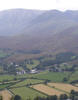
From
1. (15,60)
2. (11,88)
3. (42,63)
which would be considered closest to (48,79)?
(11,88)

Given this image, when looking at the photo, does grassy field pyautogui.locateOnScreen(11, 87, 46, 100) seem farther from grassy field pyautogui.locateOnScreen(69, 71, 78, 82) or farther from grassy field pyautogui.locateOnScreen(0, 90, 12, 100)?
grassy field pyautogui.locateOnScreen(69, 71, 78, 82)

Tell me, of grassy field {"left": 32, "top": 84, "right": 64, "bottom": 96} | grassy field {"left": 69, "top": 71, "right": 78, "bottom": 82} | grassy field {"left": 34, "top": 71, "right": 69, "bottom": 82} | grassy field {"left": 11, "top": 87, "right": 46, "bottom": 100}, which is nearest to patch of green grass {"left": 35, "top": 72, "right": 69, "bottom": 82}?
grassy field {"left": 34, "top": 71, "right": 69, "bottom": 82}

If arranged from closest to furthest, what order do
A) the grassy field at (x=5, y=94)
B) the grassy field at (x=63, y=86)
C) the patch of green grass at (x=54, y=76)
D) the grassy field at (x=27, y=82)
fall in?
the grassy field at (x=5, y=94)
the grassy field at (x=63, y=86)
the grassy field at (x=27, y=82)
the patch of green grass at (x=54, y=76)

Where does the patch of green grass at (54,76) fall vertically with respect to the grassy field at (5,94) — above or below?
above

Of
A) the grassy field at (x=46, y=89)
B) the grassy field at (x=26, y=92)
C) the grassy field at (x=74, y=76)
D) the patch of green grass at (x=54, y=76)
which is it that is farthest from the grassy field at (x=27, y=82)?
the grassy field at (x=74, y=76)

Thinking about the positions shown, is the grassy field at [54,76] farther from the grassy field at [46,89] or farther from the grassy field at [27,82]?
the grassy field at [46,89]

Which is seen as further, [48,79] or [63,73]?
[63,73]

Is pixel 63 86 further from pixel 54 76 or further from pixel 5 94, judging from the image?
pixel 5 94

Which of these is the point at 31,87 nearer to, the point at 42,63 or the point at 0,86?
the point at 0,86

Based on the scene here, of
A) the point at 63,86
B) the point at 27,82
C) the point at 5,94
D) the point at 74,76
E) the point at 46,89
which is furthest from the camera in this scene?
the point at 74,76

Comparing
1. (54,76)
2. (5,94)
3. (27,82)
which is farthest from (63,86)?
(5,94)

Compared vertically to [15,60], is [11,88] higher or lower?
lower
